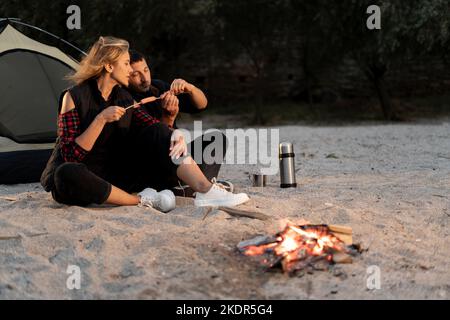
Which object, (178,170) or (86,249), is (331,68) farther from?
(86,249)

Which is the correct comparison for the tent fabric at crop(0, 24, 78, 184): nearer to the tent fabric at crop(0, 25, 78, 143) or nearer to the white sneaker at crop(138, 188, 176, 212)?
the tent fabric at crop(0, 25, 78, 143)

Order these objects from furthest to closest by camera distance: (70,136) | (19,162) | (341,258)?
(19,162) < (70,136) < (341,258)

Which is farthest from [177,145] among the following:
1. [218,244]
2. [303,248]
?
[303,248]

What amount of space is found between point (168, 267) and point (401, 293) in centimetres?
101

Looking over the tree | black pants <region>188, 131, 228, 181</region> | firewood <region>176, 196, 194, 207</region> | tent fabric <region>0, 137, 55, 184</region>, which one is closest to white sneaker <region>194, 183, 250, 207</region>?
firewood <region>176, 196, 194, 207</region>

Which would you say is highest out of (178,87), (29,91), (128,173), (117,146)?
(178,87)

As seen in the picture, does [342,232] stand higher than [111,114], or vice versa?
[111,114]

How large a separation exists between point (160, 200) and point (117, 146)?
0.46 m

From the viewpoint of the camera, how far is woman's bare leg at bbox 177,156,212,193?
3.75 m

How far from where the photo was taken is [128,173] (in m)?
4.02

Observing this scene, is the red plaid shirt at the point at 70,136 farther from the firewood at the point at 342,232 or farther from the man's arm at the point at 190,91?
the firewood at the point at 342,232

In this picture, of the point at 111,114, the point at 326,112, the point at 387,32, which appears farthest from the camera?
the point at 326,112

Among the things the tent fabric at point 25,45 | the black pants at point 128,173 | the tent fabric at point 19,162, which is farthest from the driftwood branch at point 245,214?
the tent fabric at point 25,45

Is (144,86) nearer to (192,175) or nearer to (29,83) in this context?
(192,175)
